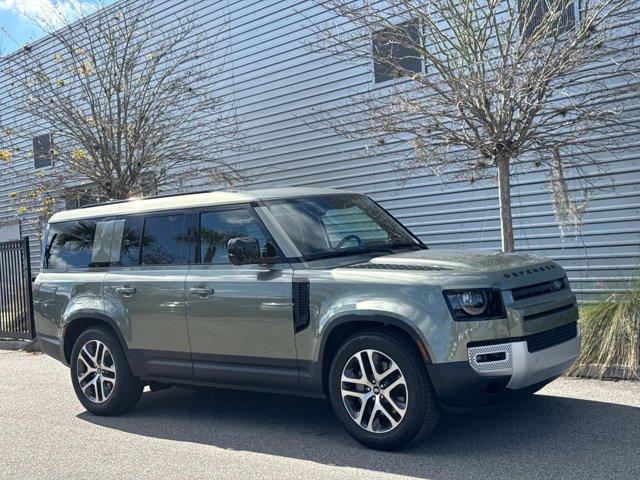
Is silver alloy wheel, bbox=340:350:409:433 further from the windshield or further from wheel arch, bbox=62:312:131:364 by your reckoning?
wheel arch, bbox=62:312:131:364

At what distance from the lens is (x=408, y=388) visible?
5.26 meters

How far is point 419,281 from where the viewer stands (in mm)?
5305

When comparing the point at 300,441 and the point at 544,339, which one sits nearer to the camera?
the point at 544,339

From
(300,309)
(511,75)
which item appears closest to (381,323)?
(300,309)

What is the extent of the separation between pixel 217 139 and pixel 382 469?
1196 centimetres

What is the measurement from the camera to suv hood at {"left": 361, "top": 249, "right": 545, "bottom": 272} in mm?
5477

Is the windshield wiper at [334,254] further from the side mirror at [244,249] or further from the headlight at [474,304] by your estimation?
the headlight at [474,304]

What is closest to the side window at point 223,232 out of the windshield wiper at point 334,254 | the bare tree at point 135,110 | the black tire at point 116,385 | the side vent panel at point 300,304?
the windshield wiper at point 334,254

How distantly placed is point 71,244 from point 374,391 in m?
3.87

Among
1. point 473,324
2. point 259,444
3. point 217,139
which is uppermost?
point 217,139

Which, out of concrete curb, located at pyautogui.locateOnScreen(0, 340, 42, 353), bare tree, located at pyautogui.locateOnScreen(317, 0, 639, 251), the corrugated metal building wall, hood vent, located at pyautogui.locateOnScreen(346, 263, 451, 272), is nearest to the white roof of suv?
hood vent, located at pyautogui.locateOnScreen(346, 263, 451, 272)

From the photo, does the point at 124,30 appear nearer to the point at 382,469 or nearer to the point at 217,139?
the point at 217,139

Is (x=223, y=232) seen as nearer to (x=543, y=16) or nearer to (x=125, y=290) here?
(x=125, y=290)

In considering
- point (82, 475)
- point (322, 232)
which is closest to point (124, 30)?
point (322, 232)
